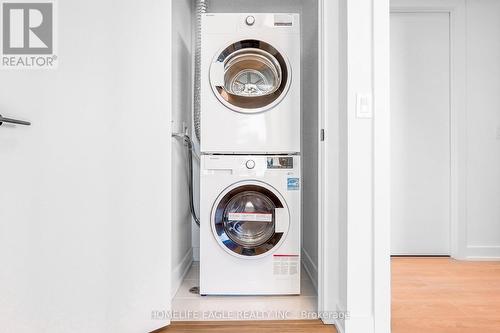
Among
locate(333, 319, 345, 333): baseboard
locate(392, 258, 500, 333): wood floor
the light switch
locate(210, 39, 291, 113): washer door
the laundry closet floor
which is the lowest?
locate(392, 258, 500, 333): wood floor

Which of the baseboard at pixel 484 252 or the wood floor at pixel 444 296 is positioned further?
the baseboard at pixel 484 252

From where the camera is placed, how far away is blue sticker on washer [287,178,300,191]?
2.12 meters

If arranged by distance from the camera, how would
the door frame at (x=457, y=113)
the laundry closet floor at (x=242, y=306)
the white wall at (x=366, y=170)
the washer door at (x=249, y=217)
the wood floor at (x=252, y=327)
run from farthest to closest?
the door frame at (x=457, y=113), the washer door at (x=249, y=217), the laundry closet floor at (x=242, y=306), the wood floor at (x=252, y=327), the white wall at (x=366, y=170)

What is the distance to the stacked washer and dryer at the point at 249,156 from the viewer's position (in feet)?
6.93

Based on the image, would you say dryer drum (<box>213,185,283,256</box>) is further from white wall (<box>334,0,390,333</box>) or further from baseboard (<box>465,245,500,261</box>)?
baseboard (<box>465,245,500,261</box>)

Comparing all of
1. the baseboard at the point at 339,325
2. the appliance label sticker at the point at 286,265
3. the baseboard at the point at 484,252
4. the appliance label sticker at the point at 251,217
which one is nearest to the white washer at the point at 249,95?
the appliance label sticker at the point at 251,217

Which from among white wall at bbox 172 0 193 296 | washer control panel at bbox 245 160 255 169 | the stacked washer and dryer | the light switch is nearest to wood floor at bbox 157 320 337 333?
the stacked washer and dryer

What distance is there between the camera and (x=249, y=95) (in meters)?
2.13

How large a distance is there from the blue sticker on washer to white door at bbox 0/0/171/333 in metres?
0.81

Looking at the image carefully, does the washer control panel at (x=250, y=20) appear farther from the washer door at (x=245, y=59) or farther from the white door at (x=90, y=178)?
the white door at (x=90, y=178)

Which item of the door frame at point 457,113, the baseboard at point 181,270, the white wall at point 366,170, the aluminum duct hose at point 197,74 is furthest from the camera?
the door frame at point 457,113

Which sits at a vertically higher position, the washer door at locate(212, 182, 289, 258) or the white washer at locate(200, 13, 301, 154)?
the white washer at locate(200, 13, 301, 154)

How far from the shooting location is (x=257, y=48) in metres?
2.12

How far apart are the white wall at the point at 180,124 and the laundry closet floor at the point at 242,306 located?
183 mm
